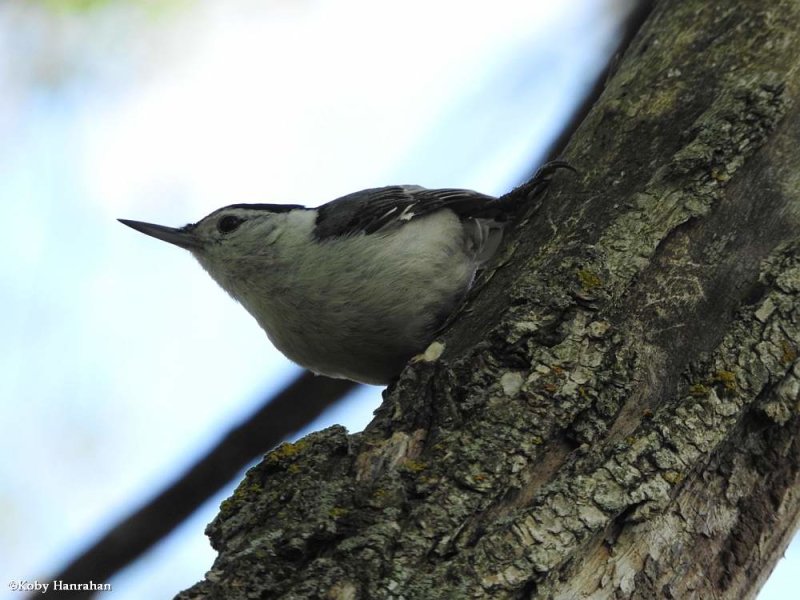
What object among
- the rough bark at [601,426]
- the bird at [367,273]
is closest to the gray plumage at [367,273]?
the bird at [367,273]

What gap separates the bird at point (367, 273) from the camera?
3109mm

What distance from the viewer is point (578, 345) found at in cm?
191

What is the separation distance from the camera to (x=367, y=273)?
10.4 feet

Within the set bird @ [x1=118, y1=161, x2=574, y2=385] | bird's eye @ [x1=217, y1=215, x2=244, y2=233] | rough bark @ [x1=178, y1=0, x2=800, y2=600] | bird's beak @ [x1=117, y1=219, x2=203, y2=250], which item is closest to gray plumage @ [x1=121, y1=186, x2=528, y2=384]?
bird @ [x1=118, y1=161, x2=574, y2=385]

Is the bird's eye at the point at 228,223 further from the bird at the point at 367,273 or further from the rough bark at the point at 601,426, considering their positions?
the rough bark at the point at 601,426

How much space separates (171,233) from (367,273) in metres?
1.21

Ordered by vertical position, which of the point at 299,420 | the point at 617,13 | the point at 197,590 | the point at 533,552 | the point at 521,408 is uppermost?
the point at 617,13

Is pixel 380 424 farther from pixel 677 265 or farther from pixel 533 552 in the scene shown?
pixel 677 265

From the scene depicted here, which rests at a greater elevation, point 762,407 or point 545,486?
point 545,486

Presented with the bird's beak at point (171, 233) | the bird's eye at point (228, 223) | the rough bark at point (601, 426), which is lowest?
the rough bark at point (601, 426)

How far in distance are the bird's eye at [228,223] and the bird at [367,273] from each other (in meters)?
0.18

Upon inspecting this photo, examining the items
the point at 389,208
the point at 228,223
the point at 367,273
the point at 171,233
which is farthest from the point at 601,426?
the point at 171,233

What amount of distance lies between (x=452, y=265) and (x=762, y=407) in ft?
5.08

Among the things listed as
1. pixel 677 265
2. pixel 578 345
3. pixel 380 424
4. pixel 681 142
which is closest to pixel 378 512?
pixel 380 424
